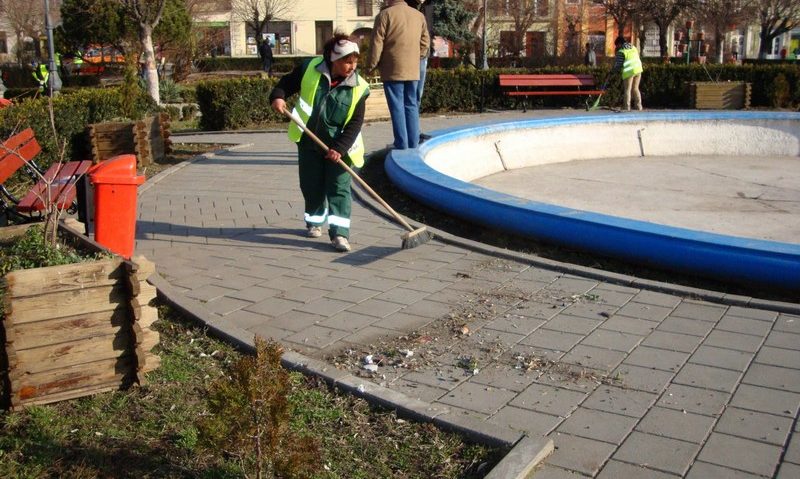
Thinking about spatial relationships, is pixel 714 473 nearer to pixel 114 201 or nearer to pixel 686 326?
pixel 686 326

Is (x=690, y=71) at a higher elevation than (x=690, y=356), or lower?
higher

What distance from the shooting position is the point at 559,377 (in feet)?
14.1

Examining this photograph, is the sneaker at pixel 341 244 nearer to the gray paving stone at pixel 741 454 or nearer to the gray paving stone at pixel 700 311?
the gray paving stone at pixel 700 311

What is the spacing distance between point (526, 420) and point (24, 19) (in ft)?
159

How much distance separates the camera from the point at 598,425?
148 inches

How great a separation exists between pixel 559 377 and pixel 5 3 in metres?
45.3

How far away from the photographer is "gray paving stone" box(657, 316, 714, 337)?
16.1ft

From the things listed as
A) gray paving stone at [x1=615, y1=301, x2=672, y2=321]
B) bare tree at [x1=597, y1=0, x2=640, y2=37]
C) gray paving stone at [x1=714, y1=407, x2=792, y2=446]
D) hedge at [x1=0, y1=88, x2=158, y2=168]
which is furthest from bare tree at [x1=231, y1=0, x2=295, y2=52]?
gray paving stone at [x1=714, y1=407, x2=792, y2=446]

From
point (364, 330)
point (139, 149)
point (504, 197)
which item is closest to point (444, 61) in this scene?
point (139, 149)

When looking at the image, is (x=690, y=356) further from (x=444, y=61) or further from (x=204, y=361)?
(x=444, y=61)

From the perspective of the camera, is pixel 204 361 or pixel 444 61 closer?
pixel 204 361

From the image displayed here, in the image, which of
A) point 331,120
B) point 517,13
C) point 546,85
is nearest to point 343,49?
point 331,120

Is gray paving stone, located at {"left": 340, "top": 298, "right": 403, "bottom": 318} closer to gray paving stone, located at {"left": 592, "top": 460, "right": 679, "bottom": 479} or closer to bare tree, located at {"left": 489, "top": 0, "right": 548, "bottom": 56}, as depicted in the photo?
gray paving stone, located at {"left": 592, "top": 460, "right": 679, "bottom": 479}

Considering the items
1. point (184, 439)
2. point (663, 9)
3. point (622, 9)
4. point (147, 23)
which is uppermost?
point (622, 9)
